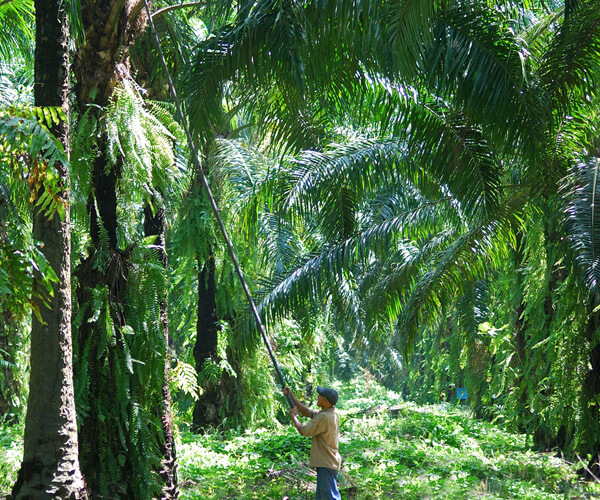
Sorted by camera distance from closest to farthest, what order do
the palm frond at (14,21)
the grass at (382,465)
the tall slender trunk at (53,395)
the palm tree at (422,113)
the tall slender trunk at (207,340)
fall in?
the tall slender trunk at (53,395) < the palm tree at (422,113) < the palm frond at (14,21) < the grass at (382,465) < the tall slender trunk at (207,340)

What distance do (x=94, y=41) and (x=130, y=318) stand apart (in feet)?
8.41

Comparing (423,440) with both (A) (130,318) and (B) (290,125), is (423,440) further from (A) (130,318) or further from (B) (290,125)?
(A) (130,318)

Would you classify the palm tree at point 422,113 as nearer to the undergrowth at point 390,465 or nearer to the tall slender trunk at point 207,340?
the undergrowth at point 390,465

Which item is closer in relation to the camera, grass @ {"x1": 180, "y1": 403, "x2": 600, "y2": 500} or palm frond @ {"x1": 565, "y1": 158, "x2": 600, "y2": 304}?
palm frond @ {"x1": 565, "y1": 158, "x2": 600, "y2": 304}

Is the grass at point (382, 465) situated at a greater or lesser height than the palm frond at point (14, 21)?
lesser

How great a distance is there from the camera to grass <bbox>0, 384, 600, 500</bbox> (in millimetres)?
8727

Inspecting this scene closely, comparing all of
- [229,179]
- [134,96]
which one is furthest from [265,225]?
[134,96]

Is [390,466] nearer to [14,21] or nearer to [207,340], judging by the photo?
[207,340]

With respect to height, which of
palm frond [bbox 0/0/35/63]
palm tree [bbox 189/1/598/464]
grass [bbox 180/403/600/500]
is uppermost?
palm frond [bbox 0/0/35/63]

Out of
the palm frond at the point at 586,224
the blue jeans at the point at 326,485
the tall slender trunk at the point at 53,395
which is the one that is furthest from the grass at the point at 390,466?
the tall slender trunk at the point at 53,395

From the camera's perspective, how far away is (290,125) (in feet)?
31.2

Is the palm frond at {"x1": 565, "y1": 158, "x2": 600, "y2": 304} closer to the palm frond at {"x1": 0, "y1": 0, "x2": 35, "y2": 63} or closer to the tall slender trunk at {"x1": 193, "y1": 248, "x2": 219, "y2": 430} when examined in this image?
the palm frond at {"x1": 0, "y1": 0, "x2": 35, "y2": 63}

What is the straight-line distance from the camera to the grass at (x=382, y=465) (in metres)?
8.73

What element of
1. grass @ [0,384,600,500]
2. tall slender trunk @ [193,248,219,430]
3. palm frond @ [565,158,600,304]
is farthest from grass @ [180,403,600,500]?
palm frond @ [565,158,600,304]
